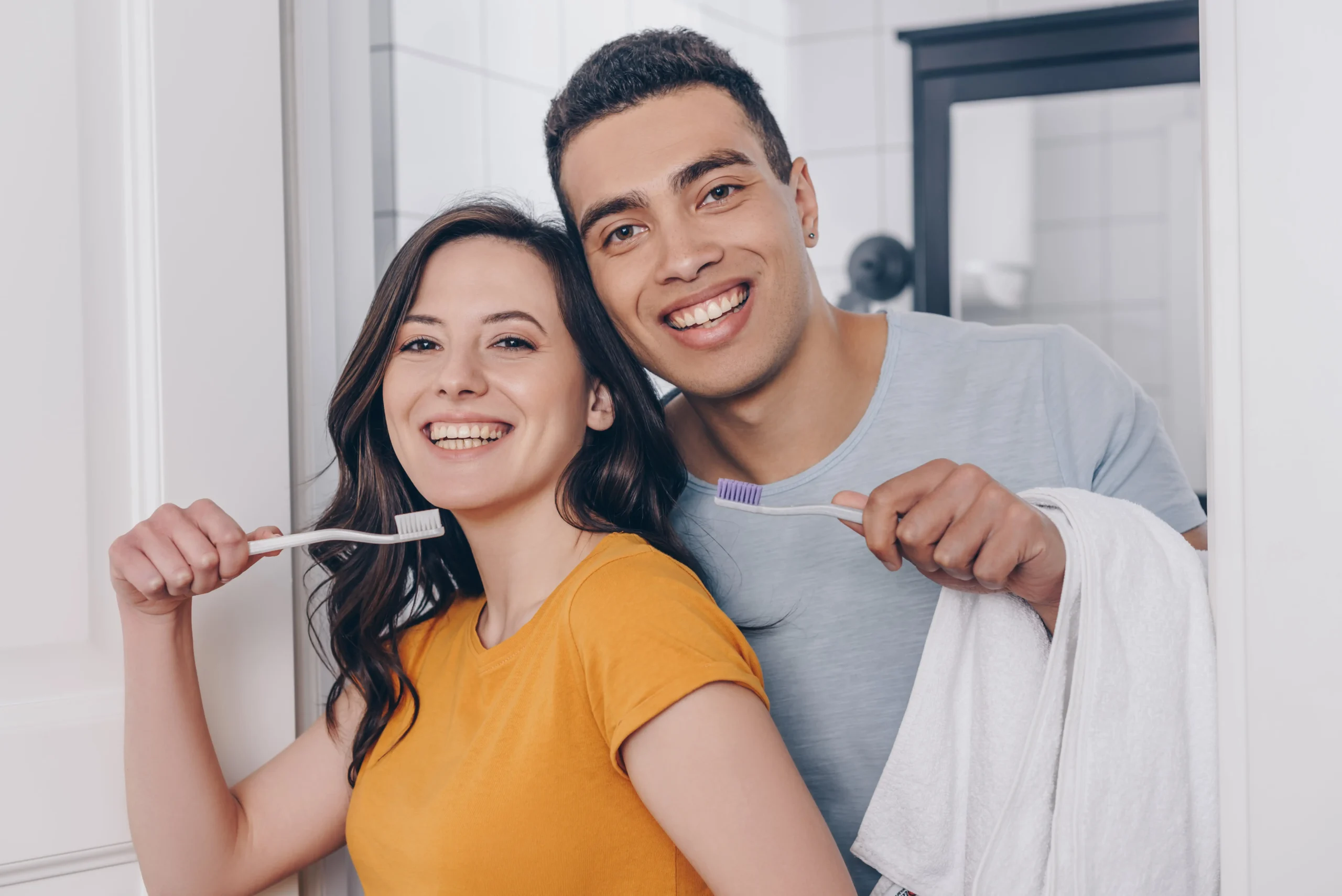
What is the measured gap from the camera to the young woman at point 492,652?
670 millimetres

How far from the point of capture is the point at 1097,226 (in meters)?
2.19

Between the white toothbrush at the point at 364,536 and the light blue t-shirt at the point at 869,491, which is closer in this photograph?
the white toothbrush at the point at 364,536

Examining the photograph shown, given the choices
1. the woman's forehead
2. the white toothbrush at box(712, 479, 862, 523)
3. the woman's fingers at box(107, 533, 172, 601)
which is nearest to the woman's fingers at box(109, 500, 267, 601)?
the woman's fingers at box(107, 533, 172, 601)

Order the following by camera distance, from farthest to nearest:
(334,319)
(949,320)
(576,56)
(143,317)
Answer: (576,56) → (949,320) → (334,319) → (143,317)

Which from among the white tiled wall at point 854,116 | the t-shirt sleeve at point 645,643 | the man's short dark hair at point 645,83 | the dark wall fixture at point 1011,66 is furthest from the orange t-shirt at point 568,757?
the white tiled wall at point 854,116

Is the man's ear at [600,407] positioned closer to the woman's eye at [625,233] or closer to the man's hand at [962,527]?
the woman's eye at [625,233]

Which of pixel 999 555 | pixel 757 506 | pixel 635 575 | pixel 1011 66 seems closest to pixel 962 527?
pixel 999 555

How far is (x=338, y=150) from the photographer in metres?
1.00

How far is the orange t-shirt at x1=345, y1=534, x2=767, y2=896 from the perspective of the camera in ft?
2.28

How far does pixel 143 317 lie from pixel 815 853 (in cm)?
62

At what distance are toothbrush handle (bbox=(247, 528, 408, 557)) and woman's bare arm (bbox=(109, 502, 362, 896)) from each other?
0.01 m

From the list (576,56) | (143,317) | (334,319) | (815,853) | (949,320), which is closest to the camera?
(815,853)

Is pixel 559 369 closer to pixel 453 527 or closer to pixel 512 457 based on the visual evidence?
pixel 512 457

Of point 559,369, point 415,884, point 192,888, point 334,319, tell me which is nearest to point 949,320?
point 559,369
